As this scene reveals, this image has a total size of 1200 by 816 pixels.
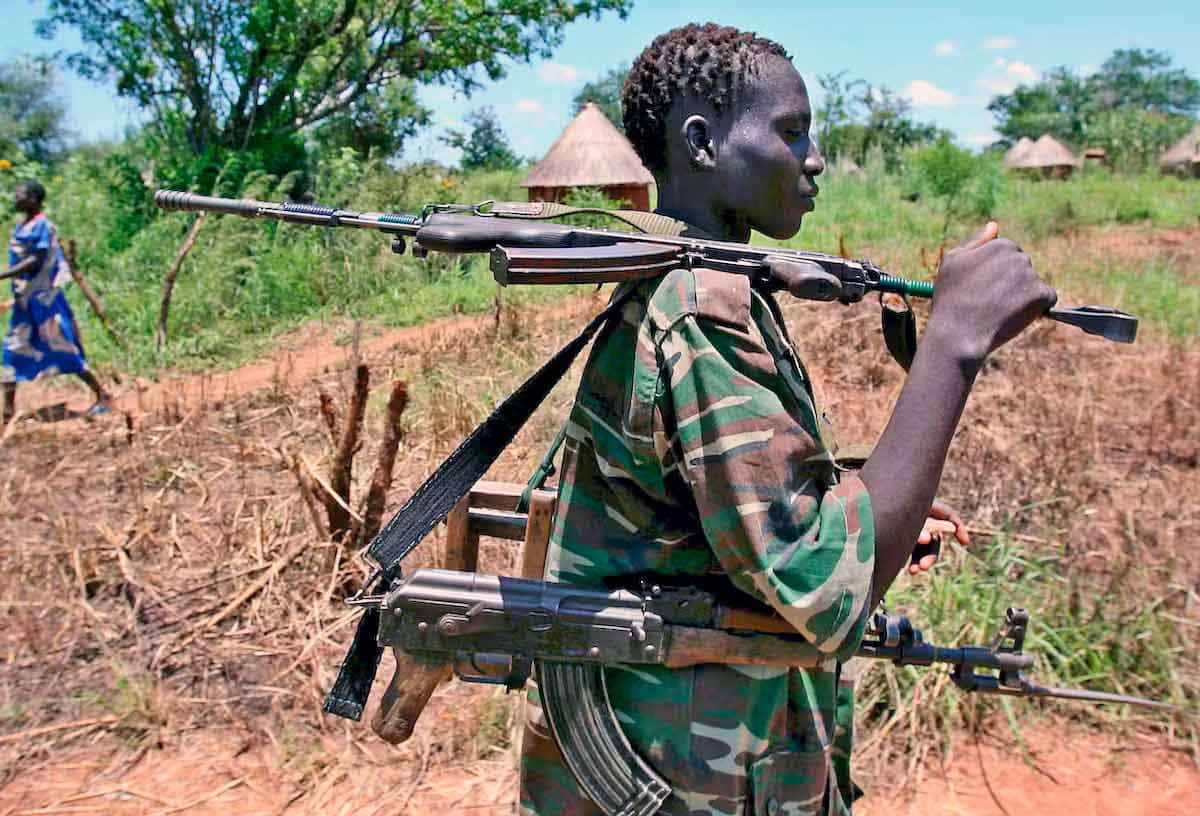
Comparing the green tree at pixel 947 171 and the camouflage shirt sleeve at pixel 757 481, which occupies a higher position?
the green tree at pixel 947 171

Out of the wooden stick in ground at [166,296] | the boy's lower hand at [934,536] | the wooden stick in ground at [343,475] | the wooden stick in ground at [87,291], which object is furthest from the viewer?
the wooden stick in ground at [87,291]

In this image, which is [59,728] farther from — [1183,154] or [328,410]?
[1183,154]

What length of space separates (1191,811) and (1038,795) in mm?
434

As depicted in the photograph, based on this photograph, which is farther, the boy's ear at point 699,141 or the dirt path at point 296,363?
the dirt path at point 296,363

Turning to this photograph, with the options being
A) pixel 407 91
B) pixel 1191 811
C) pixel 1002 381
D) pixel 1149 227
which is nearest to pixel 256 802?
pixel 1191 811

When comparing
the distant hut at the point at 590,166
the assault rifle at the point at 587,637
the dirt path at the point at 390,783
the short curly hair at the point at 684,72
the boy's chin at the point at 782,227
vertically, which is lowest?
the dirt path at the point at 390,783

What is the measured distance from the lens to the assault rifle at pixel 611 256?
1.14 m

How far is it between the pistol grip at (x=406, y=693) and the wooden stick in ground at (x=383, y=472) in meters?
2.00

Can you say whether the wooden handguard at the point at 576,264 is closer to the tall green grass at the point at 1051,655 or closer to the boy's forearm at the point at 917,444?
the boy's forearm at the point at 917,444

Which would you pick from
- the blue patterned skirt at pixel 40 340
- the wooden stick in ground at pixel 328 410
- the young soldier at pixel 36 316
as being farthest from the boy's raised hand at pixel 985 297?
the blue patterned skirt at pixel 40 340

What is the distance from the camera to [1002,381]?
→ 538 cm

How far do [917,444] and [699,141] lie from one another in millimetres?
479

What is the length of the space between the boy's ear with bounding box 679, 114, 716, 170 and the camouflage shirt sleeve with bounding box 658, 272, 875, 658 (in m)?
0.23

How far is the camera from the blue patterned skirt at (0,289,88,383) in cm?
689
